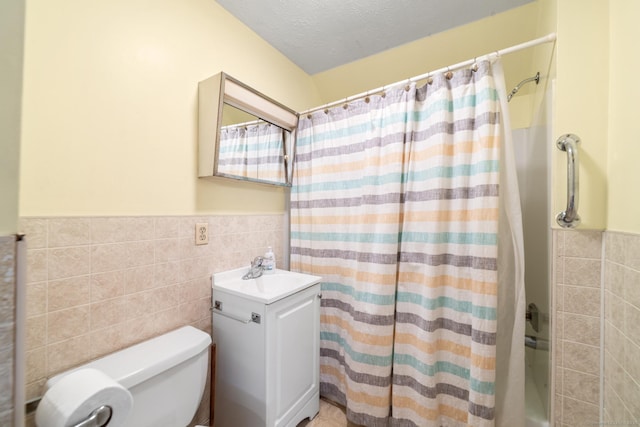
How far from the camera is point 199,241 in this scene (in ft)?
3.95

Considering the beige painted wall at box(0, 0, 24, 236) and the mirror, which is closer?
the beige painted wall at box(0, 0, 24, 236)

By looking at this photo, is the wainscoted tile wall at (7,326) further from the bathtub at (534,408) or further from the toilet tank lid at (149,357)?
the bathtub at (534,408)

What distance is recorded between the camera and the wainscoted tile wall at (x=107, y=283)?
769 millimetres

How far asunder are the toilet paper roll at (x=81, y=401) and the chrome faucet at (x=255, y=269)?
29.7 inches

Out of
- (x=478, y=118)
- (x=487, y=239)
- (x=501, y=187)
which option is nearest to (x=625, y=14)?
(x=478, y=118)

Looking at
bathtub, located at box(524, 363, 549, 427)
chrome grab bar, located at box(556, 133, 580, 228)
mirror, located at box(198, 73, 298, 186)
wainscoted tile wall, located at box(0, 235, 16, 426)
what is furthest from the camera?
mirror, located at box(198, 73, 298, 186)

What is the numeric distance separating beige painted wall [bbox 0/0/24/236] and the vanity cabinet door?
2.94 feet

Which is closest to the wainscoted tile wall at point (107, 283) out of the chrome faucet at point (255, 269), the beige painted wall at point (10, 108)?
the chrome faucet at point (255, 269)

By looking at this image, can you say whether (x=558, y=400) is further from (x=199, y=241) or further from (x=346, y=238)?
(x=199, y=241)

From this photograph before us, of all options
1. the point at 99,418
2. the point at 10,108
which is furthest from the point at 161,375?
the point at 10,108

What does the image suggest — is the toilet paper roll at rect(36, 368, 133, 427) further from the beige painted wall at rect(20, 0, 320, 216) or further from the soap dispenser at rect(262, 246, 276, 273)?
the soap dispenser at rect(262, 246, 276, 273)

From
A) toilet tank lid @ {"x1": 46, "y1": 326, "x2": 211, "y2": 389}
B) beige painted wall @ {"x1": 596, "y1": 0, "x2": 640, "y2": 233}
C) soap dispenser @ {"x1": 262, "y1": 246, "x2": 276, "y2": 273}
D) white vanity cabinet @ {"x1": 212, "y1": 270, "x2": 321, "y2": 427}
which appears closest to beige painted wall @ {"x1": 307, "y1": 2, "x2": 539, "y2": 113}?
beige painted wall @ {"x1": 596, "y1": 0, "x2": 640, "y2": 233}

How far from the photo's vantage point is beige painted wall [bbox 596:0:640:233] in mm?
729

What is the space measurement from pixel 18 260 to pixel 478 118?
1512 mm
